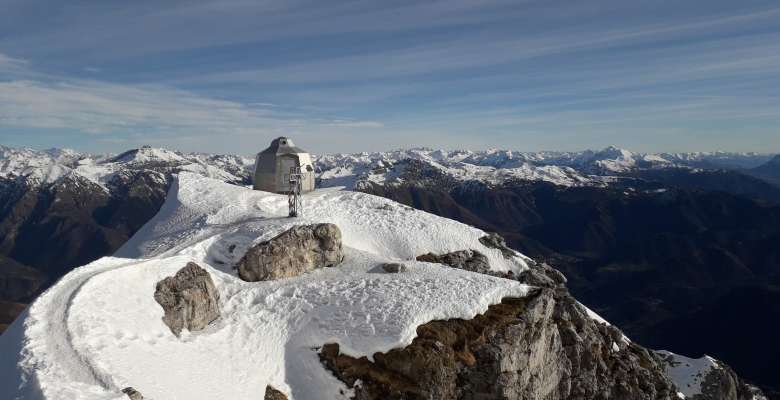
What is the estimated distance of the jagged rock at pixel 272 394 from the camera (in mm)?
25797

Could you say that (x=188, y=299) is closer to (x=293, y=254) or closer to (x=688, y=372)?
(x=293, y=254)

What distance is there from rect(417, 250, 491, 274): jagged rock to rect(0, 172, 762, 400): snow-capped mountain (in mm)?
1903

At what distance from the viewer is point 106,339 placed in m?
22.6

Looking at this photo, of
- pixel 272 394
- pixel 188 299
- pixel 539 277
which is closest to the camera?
pixel 272 394

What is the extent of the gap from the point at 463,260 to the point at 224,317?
25.1 m

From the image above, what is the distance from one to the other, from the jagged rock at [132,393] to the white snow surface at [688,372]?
60035mm

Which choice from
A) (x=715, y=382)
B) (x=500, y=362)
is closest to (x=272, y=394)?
(x=500, y=362)

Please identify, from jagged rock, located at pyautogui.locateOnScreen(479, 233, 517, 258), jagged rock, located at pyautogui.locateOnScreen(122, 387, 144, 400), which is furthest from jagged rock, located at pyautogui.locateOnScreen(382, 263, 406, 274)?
jagged rock, located at pyautogui.locateOnScreen(122, 387, 144, 400)

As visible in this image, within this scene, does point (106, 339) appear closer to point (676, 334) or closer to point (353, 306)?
point (353, 306)

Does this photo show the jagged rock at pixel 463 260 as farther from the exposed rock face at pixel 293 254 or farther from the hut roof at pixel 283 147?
the hut roof at pixel 283 147

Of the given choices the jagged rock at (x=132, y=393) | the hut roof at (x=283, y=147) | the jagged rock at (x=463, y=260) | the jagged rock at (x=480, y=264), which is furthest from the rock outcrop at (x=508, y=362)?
the hut roof at (x=283, y=147)

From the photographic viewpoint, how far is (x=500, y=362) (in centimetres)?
2975

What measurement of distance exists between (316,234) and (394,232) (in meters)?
12.0

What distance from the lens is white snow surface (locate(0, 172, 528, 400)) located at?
2064cm
